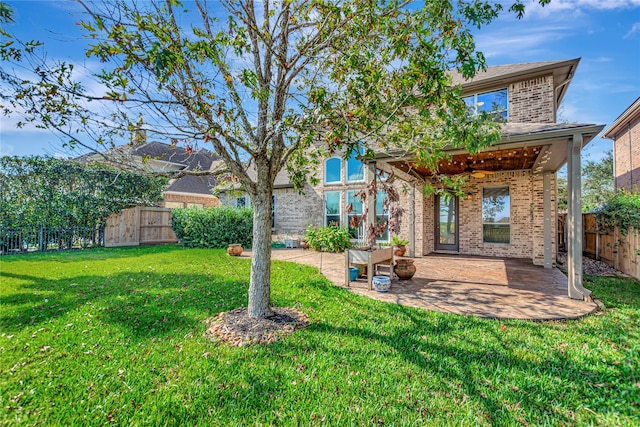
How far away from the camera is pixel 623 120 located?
44.4 ft

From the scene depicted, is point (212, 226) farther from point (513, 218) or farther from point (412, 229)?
point (513, 218)

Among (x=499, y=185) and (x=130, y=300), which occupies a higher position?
(x=499, y=185)

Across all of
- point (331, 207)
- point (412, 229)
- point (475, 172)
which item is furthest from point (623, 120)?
point (331, 207)

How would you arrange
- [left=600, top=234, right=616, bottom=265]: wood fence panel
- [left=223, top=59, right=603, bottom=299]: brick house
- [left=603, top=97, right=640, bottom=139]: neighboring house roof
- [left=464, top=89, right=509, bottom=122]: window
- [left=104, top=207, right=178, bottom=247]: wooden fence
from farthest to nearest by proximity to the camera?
[left=104, top=207, right=178, bottom=247]: wooden fence < [left=603, top=97, right=640, bottom=139]: neighboring house roof < [left=464, top=89, right=509, bottom=122]: window < [left=600, top=234, right=616, bottom=265]: wood fence panel < [left=223, top=59, right=603, bottom=299]: brick house

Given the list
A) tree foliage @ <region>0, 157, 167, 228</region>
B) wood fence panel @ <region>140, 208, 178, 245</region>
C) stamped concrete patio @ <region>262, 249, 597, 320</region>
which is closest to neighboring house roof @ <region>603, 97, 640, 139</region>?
stamped concrete patio @ <region>262, 249, 597, 320</region>

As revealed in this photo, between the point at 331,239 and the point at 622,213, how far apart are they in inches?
360

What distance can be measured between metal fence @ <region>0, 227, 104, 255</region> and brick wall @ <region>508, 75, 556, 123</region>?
17494 millimetres

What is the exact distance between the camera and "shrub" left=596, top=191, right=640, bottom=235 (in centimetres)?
735

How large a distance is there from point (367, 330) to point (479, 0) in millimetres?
4723

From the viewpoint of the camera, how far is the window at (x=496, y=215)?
10.5 metres

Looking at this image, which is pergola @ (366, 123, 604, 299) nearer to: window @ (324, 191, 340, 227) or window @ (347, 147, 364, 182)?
window @ (347, 147, 364, 182)

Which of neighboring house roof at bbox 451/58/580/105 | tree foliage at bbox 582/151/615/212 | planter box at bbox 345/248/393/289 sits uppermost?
neighboring house roof at bbox 451/58/580/105

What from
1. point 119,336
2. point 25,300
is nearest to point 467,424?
point 119,336

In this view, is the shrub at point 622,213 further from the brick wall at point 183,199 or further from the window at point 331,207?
the brick wall at point 183,199
